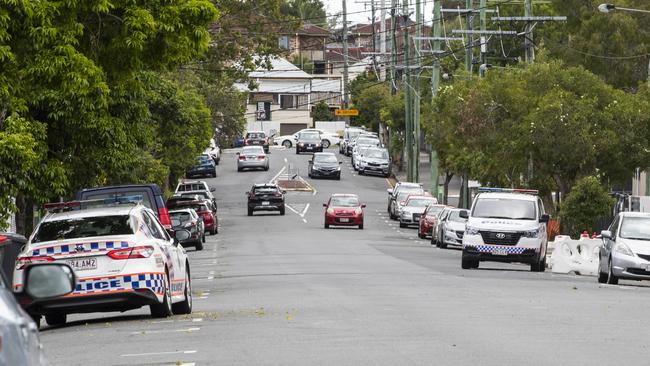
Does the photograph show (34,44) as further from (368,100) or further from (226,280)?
(368,100)

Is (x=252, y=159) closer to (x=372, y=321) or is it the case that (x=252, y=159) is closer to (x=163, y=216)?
(x=163, y=216)

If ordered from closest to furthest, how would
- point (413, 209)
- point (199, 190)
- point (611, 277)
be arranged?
1. point (611, 277)
2. point (413, 209)
3. point (199, 190)

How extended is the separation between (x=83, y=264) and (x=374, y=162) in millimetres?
77386

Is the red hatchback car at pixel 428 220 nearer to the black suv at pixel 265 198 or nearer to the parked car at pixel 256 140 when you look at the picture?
the black suv at pixel 265 198

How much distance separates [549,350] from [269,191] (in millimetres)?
52355

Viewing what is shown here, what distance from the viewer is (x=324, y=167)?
90.3m

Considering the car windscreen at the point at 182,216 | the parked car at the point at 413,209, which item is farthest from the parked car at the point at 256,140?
the car windscreen at the point at 182,216

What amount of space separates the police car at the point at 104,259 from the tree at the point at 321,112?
414 ft

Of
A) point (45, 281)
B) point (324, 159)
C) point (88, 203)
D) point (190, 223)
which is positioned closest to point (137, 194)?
point (88, 203)

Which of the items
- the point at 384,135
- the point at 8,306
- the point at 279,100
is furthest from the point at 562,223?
the point at 279,100

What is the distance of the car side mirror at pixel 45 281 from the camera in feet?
22.1

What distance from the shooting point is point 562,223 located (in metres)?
48.8

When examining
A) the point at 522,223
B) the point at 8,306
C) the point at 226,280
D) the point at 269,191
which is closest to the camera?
the point at 8,306

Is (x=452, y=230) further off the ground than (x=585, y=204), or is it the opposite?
(x=585, y=204)
